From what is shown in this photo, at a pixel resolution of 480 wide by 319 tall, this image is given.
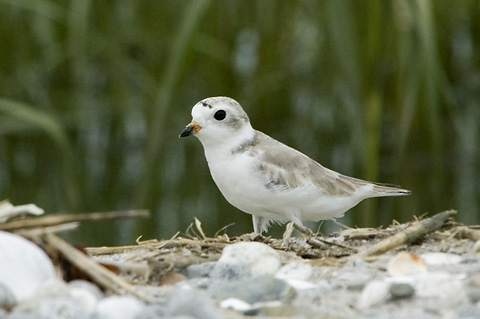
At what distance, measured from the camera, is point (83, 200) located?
729 cm

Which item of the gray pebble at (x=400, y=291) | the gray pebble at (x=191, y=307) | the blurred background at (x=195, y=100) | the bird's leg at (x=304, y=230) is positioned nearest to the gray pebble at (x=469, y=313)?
the gray pebble at (x=400, y=291)

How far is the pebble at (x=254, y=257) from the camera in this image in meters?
3.07

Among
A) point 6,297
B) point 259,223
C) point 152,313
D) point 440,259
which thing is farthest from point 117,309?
point 259,223

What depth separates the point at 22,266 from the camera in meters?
2.66

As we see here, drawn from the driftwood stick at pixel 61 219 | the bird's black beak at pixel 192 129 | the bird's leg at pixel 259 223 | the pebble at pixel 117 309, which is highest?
the bird's black beak at pixel 192 129

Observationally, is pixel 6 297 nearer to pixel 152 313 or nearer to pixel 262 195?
pixel 152 313

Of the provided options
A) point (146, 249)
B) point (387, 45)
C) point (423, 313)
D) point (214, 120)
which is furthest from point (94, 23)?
point (423, 313)

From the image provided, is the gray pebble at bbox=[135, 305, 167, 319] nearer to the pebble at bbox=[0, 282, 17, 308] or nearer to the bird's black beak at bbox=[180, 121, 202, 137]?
the pebble at bbox=[0, 282, 17, 308]

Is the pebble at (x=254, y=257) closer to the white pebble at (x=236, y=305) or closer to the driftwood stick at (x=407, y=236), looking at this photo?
the driftwood stick at (x=407, y=236)

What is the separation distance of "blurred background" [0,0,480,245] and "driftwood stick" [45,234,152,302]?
12.7 ft

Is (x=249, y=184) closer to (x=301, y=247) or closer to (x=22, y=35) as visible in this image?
(x=301, y=247)

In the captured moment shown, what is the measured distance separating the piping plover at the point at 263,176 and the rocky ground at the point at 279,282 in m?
0.44

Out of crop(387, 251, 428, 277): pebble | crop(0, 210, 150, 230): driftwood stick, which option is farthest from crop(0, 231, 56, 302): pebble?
crop(387, 251, 428, 277): pebble

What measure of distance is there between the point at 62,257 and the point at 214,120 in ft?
4.75
